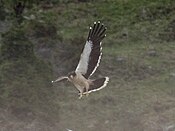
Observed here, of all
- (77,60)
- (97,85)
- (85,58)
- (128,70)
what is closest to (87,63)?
(85,58)

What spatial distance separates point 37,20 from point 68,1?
4.95ft

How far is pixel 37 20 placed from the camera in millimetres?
11641

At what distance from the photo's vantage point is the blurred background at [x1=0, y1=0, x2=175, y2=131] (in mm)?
8836

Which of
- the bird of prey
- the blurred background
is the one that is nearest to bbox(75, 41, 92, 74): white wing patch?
the bird of prey

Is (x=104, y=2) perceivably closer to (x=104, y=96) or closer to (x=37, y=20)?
(x=37, y=20)

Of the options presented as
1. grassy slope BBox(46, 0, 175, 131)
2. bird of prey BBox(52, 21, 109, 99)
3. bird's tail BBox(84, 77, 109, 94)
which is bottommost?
grassy slope BBox(46, 0, 175, 131)

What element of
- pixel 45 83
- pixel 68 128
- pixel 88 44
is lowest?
pixel 68 128

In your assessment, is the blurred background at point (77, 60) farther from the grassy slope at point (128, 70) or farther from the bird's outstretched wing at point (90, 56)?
the bird's outstretched wing at point (90, 56)

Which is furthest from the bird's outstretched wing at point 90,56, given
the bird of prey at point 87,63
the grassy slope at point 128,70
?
the grassy slope at point 128,70

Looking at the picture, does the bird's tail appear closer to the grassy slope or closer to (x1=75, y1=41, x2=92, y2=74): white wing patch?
(x1=75, y1=41, x2=92, y2=74): white wing patch

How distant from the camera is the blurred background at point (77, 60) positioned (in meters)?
8.84

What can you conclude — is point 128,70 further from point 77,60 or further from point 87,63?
point 87,63

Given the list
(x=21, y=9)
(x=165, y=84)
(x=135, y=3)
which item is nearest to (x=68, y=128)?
(x=165, y=84)

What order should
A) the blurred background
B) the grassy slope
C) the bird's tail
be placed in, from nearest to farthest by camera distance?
the bird's tail → the blurred background → the grassy slope
